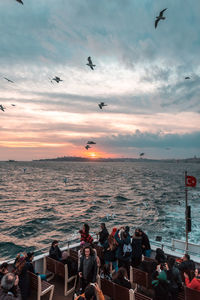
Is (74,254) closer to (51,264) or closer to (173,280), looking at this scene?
(51,264)

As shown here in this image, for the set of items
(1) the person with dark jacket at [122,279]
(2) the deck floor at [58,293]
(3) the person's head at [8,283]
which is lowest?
(2) the deck floor at [58,293]

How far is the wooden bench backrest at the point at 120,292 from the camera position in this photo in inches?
201

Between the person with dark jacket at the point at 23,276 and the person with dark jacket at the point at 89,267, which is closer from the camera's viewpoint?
the person with dark jacket at the point at 23,276

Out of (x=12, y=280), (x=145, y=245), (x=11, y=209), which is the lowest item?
(x=11, y=209)

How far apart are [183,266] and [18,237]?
802 inches

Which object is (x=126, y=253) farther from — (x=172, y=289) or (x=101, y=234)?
(x=172, y=289)

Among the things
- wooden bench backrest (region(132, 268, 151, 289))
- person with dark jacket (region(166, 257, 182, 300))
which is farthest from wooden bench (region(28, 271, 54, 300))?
person with dark jacket (region(166, 257, 182, 300))

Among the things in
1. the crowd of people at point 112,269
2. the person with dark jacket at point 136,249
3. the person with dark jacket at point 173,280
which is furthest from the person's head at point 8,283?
the person with dark jacket at point 136,249

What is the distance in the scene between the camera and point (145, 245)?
26.6 ft

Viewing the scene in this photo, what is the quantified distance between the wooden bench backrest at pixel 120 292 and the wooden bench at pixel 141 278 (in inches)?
49.5

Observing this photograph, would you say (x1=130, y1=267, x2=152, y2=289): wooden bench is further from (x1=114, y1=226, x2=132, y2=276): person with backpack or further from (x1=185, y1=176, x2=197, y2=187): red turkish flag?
(x1=185, y1=176, x2=197, y2=187): red turkish flag

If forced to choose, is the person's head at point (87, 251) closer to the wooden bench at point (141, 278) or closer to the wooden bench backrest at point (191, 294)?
the wooden bench at point (141, 278)

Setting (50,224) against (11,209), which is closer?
(50,224)

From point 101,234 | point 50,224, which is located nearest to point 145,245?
point 101,234
